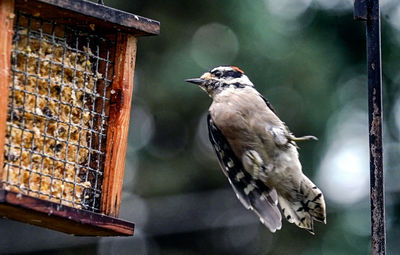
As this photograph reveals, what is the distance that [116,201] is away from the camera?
13.7 feet

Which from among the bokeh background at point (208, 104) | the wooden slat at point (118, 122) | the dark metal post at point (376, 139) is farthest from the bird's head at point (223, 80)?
the bokeh background at point (208, 104)

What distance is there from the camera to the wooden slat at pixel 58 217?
3645mm

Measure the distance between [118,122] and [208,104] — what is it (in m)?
6.25

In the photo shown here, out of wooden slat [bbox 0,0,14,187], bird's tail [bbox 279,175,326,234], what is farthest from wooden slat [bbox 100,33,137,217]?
bird's tail [bbox 279,175,326,234]

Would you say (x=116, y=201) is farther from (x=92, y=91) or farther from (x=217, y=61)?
(x=217, y=61)

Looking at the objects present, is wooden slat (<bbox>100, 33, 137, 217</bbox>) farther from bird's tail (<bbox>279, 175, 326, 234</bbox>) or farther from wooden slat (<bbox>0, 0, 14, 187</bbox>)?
bird's tail (<bbox>279, 175, 326, 234</bbox>)

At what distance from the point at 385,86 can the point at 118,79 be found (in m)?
6.52

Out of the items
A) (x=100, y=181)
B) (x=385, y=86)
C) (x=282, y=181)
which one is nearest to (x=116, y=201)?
(x=100, y=181)

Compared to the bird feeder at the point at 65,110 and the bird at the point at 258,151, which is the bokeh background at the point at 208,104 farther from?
the bird feeder at the point at 65,110

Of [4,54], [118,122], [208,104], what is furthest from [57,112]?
[208,104]

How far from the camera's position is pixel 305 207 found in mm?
5293

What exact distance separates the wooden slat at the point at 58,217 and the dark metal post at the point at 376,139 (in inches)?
47.9

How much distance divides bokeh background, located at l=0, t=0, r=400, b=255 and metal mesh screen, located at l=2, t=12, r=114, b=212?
5.21 m

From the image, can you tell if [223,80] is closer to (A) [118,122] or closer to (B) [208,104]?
(A) [118,122]
